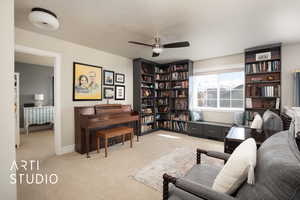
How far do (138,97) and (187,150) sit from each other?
2199 millimetres

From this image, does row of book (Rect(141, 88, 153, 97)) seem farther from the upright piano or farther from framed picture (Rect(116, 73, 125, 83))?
the upright piano

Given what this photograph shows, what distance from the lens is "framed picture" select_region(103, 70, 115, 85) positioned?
3760mm

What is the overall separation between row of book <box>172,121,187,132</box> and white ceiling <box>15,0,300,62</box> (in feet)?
8.58

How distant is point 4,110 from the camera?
1.27m

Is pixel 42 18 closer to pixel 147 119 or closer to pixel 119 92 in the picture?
pixel 119 92

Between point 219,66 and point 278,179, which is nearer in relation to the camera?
point 278,179

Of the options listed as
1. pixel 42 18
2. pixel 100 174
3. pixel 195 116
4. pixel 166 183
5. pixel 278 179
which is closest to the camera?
pixel 278 179

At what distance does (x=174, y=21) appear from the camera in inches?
88.4

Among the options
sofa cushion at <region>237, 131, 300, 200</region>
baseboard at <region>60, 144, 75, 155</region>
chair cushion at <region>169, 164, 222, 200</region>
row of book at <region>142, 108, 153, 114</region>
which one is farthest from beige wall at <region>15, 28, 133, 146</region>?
Result: sofa cushion at <region>237, 131, 300, 200</region>

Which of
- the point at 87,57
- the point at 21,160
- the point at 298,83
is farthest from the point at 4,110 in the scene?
the point at 298,83

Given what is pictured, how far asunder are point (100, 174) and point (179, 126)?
10.6 ft

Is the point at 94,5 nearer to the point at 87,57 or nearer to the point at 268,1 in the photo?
the point at 87,57

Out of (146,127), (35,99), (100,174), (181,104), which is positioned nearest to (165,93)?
(181,104)

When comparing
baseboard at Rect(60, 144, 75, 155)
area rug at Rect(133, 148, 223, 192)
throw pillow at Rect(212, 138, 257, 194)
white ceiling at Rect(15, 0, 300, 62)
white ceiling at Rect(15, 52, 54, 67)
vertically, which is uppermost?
white ceiling at Rect(15, 52, 54, 67)
